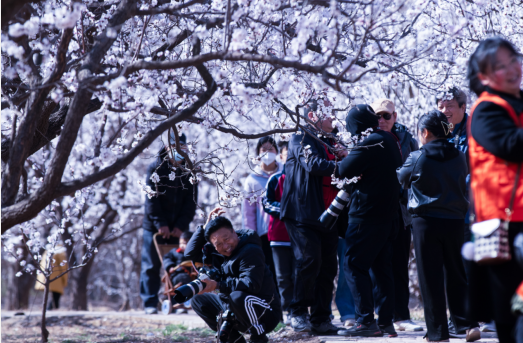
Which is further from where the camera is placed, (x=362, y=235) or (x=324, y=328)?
(x=324, y=328)

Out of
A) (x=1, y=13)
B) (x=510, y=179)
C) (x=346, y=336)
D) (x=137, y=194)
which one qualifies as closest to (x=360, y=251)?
(x=346, y=336)

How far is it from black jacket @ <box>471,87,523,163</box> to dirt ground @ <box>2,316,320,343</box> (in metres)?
2.80

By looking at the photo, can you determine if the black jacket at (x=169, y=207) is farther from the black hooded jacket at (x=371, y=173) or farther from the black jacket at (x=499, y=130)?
the black jacket at (x=499, y=130)

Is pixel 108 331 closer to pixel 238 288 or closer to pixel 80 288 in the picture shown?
pixel 238 288

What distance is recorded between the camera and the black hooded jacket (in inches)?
191

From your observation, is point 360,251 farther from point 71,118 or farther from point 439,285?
point 71,118

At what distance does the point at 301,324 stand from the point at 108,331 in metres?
3.26

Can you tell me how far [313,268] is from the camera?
5047 mm

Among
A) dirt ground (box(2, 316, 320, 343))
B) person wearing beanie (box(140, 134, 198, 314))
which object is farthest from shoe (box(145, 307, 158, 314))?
dirt ground (box(2, 316, 320, 343))

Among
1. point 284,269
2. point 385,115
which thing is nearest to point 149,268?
point 284,269

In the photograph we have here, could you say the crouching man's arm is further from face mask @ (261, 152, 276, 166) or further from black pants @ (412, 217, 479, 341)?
face mask @ (261, 152, 276, 166)

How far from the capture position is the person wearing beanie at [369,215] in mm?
4801

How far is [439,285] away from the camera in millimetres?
4254

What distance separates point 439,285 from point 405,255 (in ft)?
4.06
